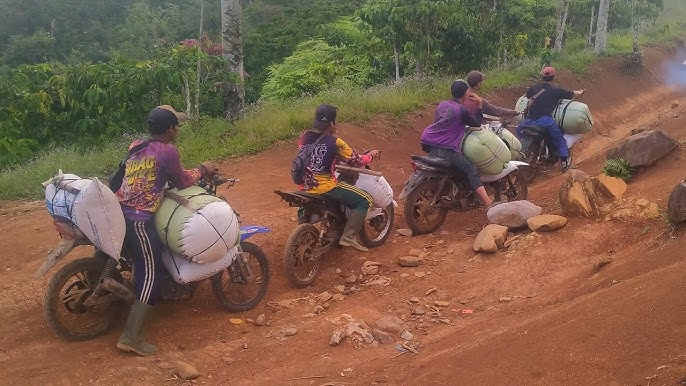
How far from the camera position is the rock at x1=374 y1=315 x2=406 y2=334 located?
4449 mm

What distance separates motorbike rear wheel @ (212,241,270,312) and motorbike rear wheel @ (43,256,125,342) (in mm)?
848

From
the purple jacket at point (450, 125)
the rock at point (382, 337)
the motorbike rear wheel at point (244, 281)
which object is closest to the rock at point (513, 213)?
the purple jacket at point (450, 125)

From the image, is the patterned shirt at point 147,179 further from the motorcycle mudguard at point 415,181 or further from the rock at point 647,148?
the rock at point 647,148

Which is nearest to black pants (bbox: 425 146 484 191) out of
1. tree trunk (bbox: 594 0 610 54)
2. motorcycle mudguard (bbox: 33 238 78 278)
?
motorcycle mudguard (bbox: 33 238 78 278)

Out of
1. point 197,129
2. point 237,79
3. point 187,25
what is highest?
point 237,79

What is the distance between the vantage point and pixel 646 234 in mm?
5223

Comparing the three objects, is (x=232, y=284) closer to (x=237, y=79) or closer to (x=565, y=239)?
(x=565, y=239)

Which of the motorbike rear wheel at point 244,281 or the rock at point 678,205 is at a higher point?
the rock at point 678,205

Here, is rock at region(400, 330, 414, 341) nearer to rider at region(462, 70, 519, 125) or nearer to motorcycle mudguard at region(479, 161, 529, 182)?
motorcycle mudguard at region(479, 161, 529, 182)

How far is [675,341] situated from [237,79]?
26.6 ft

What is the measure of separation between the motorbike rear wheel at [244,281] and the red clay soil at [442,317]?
0.10 m

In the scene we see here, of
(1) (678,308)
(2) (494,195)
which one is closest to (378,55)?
(2) (494,195)

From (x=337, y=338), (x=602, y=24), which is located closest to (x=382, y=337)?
(x=337, y=338)

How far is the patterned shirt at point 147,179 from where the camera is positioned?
13.8 feet
